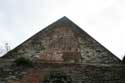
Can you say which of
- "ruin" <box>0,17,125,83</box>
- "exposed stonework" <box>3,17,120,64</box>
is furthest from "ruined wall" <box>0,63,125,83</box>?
"exposed stonework" <box>3,17,120,64</box>

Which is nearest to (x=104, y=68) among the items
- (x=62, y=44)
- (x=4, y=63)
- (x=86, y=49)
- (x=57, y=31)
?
(x=86, y=49)

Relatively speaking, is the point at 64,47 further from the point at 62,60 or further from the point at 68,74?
the point at 68,74

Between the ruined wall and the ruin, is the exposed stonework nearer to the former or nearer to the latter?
the ruin

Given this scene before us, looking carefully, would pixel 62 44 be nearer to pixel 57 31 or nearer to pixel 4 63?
pixel 57 31

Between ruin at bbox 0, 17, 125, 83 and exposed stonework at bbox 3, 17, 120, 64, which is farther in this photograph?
exposed stonework at bbox 3, 17, 120, 64

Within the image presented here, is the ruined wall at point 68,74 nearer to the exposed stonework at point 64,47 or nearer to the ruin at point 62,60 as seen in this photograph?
the ruin at point 62,60

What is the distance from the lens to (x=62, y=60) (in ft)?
41.0

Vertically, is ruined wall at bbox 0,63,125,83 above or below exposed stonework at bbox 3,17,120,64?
below

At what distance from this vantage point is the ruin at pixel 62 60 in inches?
432

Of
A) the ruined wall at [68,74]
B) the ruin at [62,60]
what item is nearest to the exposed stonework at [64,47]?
the ruin at [62,60]

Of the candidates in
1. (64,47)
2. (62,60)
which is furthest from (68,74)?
(64,47)

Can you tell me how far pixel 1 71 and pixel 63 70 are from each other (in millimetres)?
2771

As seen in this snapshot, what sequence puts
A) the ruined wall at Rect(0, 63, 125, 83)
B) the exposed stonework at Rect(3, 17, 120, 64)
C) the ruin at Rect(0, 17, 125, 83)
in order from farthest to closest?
the exposed stonework at Rect(3, 17, 120, 64) → the ruin at Rect(0, 17, 125, 83) → the ruined wall at Rect(0, 63, 125, 83)

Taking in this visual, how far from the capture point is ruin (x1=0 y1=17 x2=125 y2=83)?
11.0 meters
